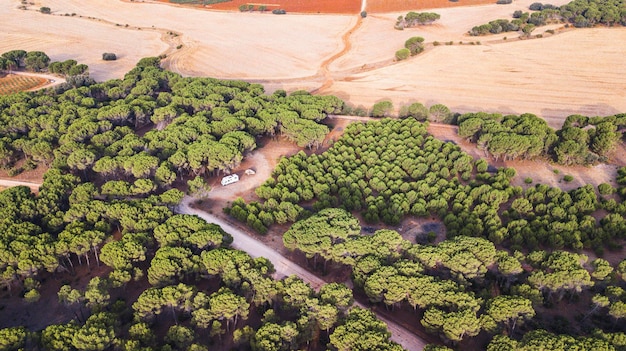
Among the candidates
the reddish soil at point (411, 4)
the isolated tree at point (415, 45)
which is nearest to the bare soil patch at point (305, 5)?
the reddish soil at point (411, 4)

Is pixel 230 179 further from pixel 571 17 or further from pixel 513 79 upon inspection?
pixel 571 17

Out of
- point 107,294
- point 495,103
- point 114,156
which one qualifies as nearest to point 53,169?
point 114,156

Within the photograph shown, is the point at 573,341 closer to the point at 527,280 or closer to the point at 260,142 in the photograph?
the point at 527,280

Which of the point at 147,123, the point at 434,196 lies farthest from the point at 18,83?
the point at 434,196

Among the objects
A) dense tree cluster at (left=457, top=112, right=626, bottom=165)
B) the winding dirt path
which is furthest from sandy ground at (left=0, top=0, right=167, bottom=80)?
dense tree cluster at (left=457, top=112, right=626, bottom=165)

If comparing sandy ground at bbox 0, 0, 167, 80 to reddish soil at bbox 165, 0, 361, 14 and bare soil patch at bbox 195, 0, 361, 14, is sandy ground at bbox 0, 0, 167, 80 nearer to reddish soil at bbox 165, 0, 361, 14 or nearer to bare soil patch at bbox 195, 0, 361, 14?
reddish soil at bbox 165, 0, 361, 14
